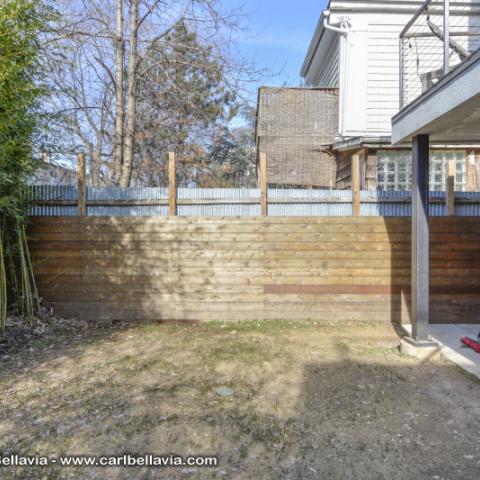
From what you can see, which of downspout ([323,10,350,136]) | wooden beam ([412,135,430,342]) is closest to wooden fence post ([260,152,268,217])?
wooden beam ([412,135,430,342])

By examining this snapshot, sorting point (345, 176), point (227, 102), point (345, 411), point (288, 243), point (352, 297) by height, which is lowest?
point (345, 411)

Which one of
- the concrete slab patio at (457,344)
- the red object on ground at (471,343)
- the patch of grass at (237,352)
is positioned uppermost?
the red object on ground at (471,343)

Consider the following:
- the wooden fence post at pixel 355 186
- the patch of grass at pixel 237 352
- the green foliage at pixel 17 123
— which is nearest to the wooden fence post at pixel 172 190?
the green foliage at pixel 17 123

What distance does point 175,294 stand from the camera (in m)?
5.07

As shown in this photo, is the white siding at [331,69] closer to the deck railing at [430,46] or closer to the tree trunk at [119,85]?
the deck railing at [430,46]

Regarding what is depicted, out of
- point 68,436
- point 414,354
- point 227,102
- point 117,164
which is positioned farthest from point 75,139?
point 414,354

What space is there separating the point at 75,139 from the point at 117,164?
75.6 inches

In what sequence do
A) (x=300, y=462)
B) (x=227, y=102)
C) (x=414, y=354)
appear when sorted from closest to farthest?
1. (x=300, y=462)
2. (x=414, y=354)
3. (x=227, y=102)

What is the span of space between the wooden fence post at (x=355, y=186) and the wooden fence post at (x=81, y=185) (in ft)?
12.0

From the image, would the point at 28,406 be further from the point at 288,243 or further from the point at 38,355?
the point at 288,243

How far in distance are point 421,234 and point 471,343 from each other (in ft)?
4.35

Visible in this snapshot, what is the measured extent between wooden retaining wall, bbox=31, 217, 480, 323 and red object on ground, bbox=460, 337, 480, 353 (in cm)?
95

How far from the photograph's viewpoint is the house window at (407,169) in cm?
632

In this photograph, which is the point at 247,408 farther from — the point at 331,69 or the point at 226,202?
the point at 331,69
